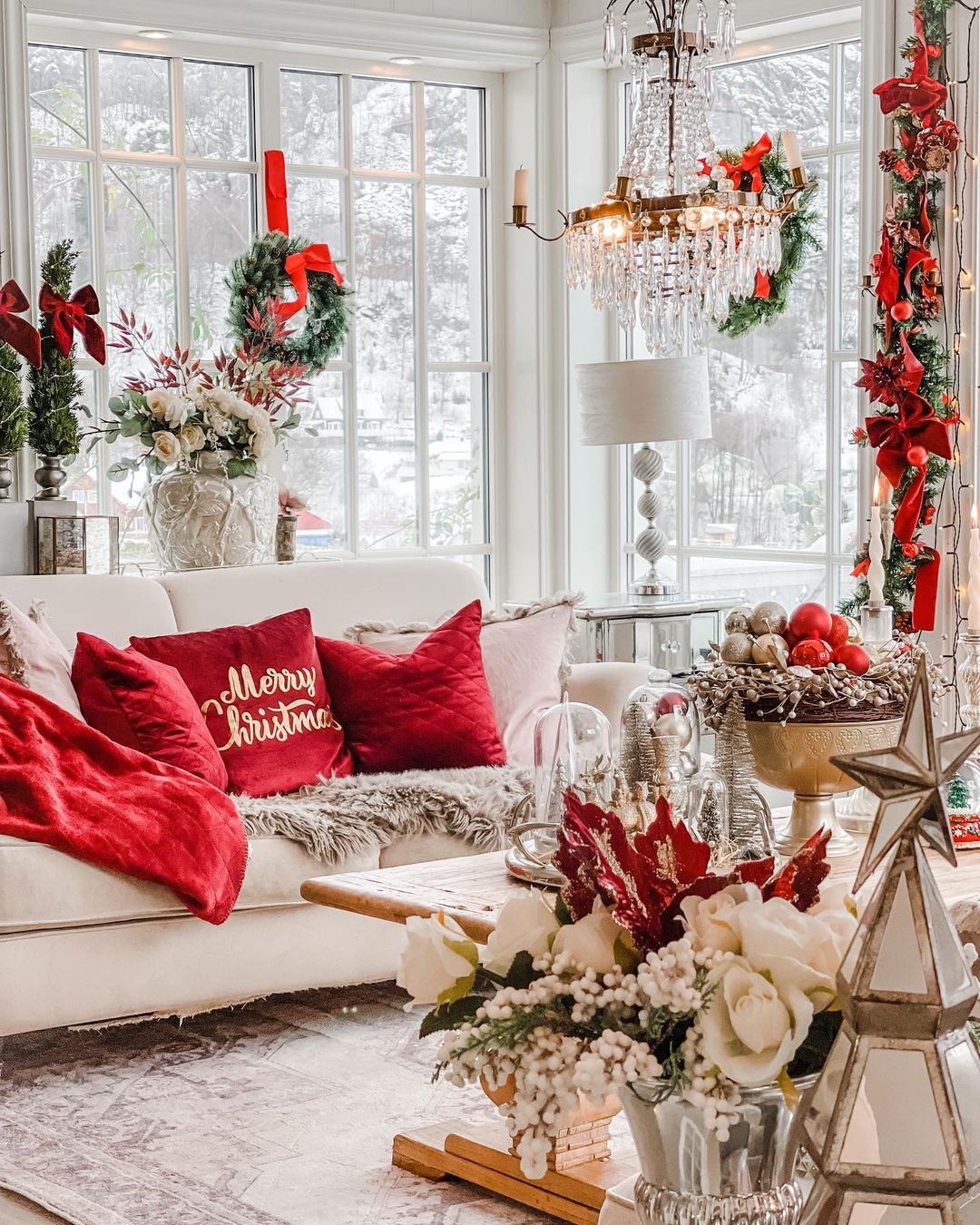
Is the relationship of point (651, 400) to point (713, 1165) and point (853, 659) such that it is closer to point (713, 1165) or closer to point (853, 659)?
point (853, 659)

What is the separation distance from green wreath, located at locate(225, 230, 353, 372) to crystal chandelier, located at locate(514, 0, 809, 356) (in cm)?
135

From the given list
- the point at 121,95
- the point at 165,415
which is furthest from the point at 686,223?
the point at 121,95

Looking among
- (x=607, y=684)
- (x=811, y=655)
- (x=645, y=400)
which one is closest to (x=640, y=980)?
(x=811, y=655)

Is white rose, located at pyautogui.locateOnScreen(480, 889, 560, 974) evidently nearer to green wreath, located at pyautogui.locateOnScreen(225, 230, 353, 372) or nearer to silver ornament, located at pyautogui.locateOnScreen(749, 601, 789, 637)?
silver ornament, located at pyautogui.locateOnScreen(749, 601, 789, 637)

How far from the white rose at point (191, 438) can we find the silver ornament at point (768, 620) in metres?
2.12

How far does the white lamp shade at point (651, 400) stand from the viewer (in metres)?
4.75

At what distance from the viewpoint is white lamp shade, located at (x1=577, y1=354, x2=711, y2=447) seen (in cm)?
475

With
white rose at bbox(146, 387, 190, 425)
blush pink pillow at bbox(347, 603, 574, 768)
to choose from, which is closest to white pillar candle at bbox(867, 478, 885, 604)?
blush pink pillow at bbox(347, 603, 574, 768)

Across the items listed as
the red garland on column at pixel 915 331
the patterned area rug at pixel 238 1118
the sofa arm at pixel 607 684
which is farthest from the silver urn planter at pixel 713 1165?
the red garland on column at pixel 915 331

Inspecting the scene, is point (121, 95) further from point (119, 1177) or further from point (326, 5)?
point (119, 1177)

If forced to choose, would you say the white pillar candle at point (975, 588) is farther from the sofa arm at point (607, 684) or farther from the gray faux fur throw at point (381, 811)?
the sofa arm at point (607, 684)

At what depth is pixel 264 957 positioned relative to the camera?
325 cm

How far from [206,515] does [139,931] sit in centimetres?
150

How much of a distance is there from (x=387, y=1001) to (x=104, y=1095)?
76cm
